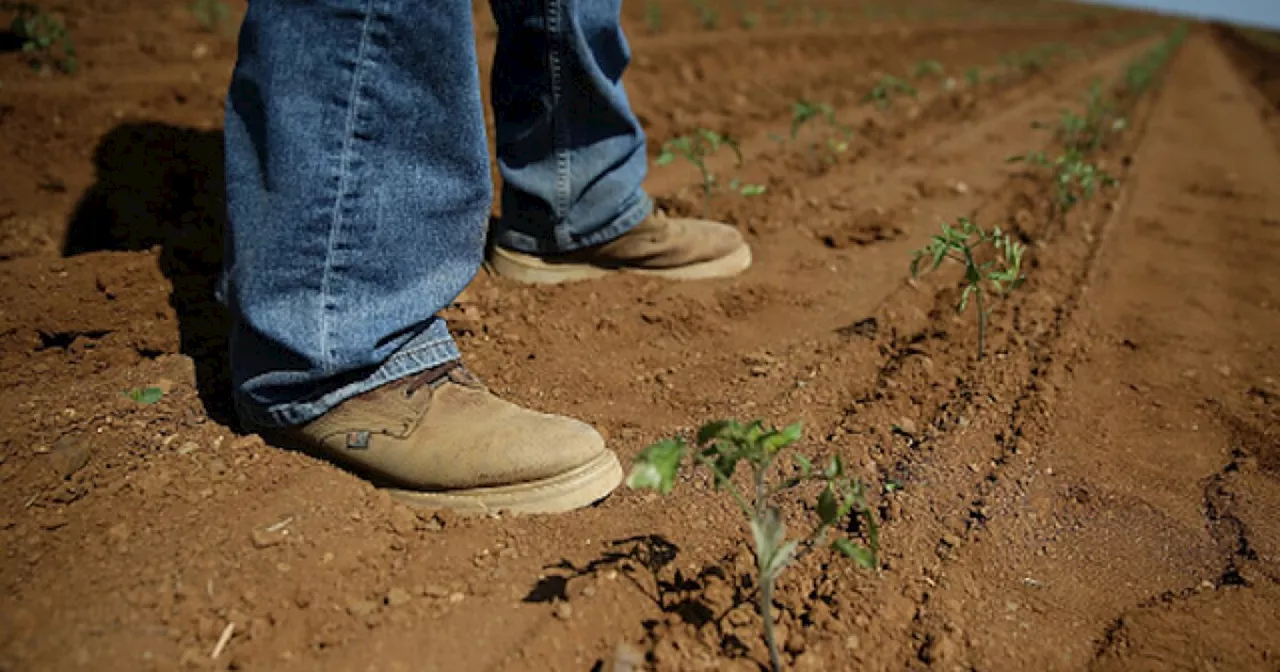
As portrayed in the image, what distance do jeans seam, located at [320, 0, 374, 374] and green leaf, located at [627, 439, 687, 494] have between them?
1.90 ft

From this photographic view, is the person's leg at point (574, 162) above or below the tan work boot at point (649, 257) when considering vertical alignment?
above

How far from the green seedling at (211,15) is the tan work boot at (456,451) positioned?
4.00m

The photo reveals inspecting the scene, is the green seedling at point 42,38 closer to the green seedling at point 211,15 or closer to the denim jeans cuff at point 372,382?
the green seedling at point 211,15

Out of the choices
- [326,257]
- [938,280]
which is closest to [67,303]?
[326,257]

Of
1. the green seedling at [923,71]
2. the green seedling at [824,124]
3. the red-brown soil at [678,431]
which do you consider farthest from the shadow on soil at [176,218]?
the green seedling at [923,71]

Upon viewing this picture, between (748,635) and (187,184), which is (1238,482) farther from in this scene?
(187,184)

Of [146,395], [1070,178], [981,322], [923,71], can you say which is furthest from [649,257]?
[923,71]

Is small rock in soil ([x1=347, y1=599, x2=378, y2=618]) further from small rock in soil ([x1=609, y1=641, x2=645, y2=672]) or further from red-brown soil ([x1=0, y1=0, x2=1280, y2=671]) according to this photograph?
small rock in soil ([x1=609, y1=641, x2=645, y2=672])

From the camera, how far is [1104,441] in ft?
5.84

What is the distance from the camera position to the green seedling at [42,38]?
319 centimetres

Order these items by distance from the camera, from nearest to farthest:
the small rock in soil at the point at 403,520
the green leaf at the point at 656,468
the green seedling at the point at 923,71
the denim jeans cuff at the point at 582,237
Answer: the green leaf at the point at 656,468 → the small rock in soil at the point at 403,520 → the denim jeans cuff at the point at 582,237 → the green seedling at the point at 923,71

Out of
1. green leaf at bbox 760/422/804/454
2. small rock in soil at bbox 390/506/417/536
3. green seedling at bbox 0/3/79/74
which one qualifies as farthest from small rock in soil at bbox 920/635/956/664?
→ green seedling at bbox 0/3/79/74

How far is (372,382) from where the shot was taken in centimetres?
137

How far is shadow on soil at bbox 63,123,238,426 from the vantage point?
1809 millimetres
